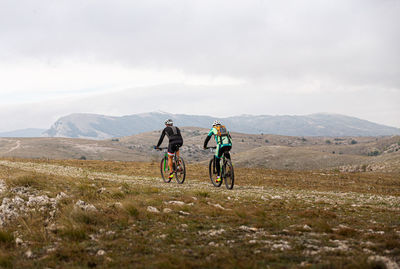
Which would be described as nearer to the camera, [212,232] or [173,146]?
[212,232]

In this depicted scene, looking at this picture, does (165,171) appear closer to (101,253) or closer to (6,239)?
(6,239)

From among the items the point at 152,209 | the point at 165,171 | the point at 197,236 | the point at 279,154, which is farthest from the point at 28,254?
the point at 279,154

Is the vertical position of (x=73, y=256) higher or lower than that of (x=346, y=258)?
lower

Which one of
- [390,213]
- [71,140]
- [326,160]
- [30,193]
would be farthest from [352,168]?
[71,140]

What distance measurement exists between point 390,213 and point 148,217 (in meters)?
7.28

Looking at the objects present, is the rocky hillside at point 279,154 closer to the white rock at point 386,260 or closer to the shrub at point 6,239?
the shrub at point 6,239

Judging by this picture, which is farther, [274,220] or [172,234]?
[274,220]

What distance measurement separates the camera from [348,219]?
8.84m

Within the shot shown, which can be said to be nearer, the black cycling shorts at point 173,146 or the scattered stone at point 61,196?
the scattered stone at point 61,196

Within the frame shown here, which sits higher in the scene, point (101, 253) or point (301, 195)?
point (101, 253)

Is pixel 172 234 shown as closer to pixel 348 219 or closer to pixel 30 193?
pixel 348 219

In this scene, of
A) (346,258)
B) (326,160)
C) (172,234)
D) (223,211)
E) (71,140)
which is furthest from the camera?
(71,140)

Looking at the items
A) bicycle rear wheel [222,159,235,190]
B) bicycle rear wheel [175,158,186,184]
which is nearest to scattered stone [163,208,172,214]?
bicycle rear wheel [222,159,235,190]

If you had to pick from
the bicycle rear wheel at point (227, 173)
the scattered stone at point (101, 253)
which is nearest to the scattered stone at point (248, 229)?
the scattered stone at point (101, 253)
